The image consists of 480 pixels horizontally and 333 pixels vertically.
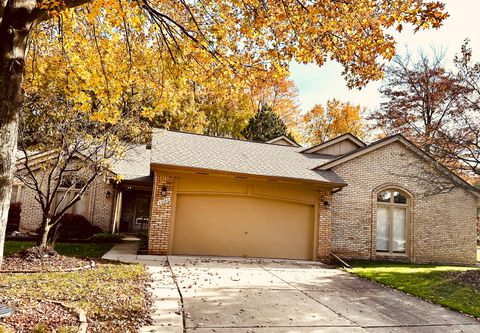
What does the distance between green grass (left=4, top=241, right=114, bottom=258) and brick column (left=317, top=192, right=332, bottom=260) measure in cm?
749

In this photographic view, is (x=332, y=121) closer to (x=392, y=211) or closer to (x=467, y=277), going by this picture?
(x=392, y=211)

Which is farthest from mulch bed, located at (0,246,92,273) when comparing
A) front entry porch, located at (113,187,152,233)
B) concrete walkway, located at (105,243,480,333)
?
front entry porch, located at (113,187,152,233)

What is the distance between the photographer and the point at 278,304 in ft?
21.7

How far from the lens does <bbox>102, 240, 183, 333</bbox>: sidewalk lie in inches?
199

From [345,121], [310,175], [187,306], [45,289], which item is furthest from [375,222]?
[345,121]

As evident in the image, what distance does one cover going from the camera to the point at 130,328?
4.77m

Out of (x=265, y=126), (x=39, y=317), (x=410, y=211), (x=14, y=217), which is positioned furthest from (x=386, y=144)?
(x=265, y=126)

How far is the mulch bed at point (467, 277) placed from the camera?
10281mm

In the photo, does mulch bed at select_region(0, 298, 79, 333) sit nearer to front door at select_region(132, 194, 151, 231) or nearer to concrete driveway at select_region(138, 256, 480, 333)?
concrete driveway at select_region(138, 256, 480, 333)

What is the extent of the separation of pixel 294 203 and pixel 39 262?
8277 millimetres

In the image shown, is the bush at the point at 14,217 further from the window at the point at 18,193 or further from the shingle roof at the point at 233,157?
the shingle roof at the point at 233,157

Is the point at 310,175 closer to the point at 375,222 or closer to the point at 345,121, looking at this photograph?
the point at 375,222

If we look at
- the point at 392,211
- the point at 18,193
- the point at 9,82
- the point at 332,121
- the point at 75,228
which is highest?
the point at 332,121

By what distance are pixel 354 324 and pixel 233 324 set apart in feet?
Answer: 6.73
